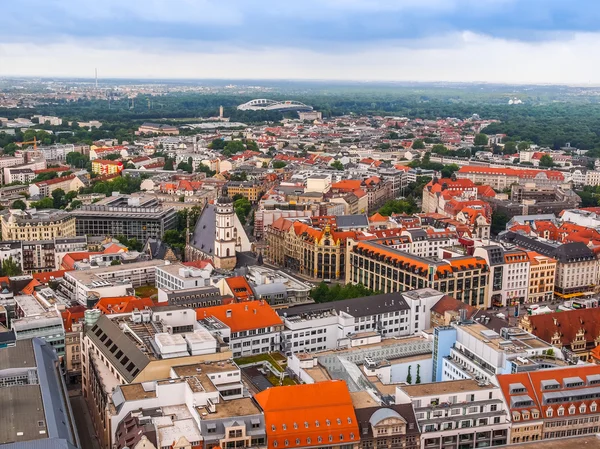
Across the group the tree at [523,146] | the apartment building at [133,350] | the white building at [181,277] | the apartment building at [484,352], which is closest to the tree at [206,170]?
the tree at [523,146]

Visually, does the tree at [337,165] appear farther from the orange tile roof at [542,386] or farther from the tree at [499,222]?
the orange tile roof at [542,386]

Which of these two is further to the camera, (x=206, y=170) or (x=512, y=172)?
(x=206, y=170)

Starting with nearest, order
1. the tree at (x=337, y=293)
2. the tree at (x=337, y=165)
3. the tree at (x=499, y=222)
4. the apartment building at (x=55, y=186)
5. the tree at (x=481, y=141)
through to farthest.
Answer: the tree at (x=337, y=293), the tree at (x=499, y=222), the apartment building at (x=55, y=186), the tree at (x=337, y=165), the tree at (x=481, y=141)

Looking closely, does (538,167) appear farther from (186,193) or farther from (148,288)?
(148,288)

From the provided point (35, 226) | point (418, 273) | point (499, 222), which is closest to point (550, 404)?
point (418, 273)

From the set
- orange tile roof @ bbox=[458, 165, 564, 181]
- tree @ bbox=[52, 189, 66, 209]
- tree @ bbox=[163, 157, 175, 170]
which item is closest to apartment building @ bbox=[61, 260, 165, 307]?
tree @ bbox=[52, 189, 66, 209]

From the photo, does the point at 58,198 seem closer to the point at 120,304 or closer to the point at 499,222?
the point at 499,222

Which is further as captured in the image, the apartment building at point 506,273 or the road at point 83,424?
the apartment building at point 506,273
